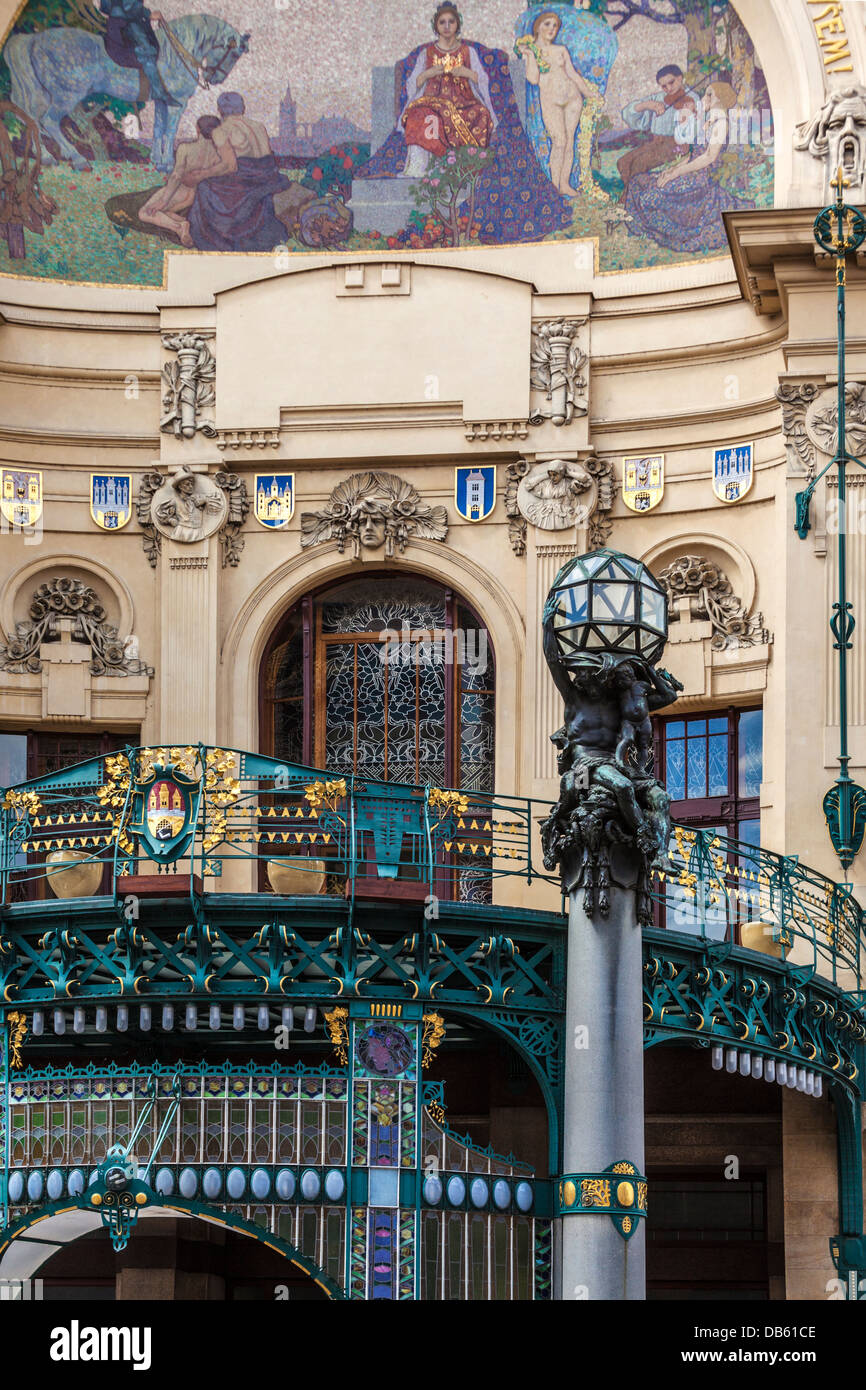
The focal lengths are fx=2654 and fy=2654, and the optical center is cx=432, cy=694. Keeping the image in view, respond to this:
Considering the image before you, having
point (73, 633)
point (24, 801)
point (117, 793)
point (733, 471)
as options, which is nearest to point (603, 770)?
point (117, 793)

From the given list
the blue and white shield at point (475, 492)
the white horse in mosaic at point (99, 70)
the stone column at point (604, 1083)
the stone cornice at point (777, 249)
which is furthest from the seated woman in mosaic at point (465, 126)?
the stone column at point (604, 1083)

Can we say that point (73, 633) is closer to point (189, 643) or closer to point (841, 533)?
point (189, 643)

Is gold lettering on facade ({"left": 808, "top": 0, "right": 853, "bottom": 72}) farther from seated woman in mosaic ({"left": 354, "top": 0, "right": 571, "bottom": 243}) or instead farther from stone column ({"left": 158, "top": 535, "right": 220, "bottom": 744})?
stone column ({"left": 158, "top": 535, "right": 220, "bottom": 744})

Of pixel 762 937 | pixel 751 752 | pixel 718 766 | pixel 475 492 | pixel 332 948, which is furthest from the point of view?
pixel 475 492

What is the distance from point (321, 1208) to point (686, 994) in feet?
14.1

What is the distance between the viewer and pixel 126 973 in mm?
23703

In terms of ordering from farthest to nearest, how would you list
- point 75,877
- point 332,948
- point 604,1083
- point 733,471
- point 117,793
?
point 733,471, point 75,877, point 117,793, point 332,948, point 604,1083

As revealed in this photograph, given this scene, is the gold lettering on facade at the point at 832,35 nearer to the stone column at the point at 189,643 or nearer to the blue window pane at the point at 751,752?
the blue window pane at the point at 751,752

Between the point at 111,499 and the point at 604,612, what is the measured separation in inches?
444

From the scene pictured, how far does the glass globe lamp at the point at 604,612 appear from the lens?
77.9 feet

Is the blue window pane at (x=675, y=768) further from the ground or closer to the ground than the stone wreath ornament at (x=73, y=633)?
closer to the ground

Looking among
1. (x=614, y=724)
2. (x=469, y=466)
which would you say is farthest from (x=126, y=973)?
(x=469, y=466)

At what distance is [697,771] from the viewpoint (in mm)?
32094

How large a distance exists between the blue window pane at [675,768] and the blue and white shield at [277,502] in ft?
18.2
